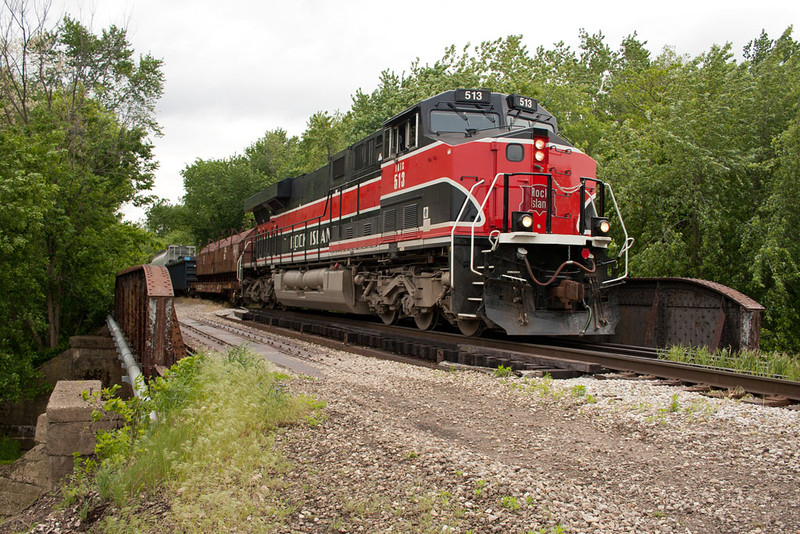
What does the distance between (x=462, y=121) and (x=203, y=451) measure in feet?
23.4

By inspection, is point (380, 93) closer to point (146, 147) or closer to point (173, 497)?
point (146, 147)

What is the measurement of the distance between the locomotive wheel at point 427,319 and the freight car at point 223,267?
12.4 m

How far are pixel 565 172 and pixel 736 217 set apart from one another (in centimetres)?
498

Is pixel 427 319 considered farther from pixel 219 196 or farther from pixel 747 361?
pixel 219 196

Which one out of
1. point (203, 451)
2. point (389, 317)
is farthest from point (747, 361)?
point (389, 317)

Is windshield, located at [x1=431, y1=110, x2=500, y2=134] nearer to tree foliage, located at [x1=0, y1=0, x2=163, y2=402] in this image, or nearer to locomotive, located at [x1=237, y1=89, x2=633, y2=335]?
locomotive, located at [x1=237, y1=89, x2=633, y2=335]

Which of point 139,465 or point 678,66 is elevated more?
point 678,66

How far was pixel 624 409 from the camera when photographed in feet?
17.8

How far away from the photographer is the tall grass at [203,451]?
138 inches

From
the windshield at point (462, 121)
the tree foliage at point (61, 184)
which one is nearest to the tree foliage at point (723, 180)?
the windshield at point (462, 121)

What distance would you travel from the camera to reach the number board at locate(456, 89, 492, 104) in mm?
9820

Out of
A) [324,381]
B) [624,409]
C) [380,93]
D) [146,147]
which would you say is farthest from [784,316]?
[380,93]

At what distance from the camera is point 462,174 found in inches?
350

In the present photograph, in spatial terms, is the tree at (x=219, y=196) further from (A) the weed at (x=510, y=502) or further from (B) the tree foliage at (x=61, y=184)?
(A) the weed at (x=510, y=502)
